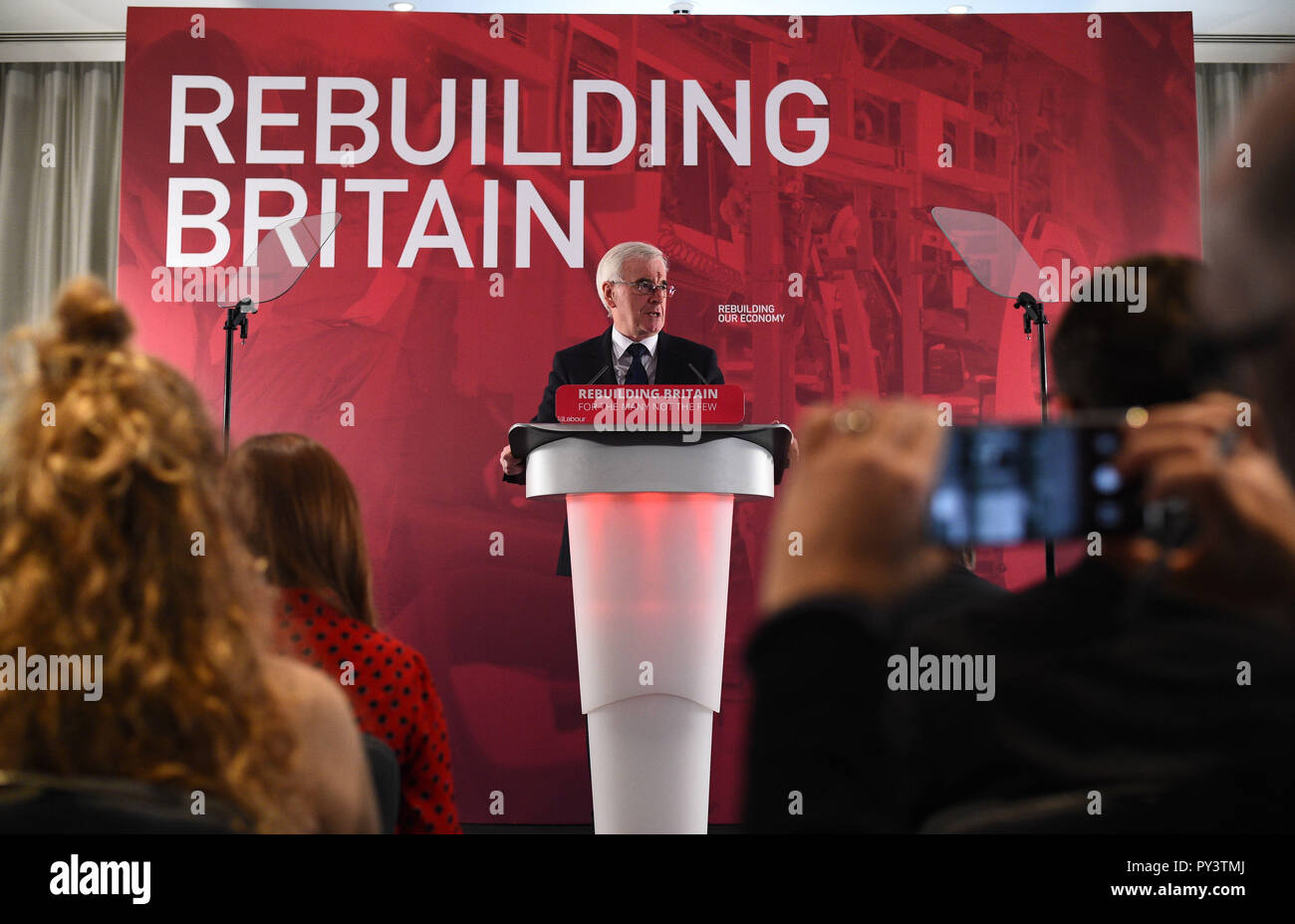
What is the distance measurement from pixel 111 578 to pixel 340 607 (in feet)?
1.67

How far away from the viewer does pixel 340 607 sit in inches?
44.9

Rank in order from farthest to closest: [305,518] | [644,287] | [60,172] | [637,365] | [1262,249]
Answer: [60,172] → [644,287] → [637,365] → [305,518] → [1262,249]

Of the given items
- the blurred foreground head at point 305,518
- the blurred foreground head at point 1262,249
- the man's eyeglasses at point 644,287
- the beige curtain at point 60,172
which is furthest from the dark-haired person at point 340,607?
the beige curtain at point 60,172

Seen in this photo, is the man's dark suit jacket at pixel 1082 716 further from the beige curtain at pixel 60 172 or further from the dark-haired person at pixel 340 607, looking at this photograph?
the beige curtain at pixel 60 172

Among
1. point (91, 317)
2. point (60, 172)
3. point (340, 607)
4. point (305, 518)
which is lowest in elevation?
point (340, 607)

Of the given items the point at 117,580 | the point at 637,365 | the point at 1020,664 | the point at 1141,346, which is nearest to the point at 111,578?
the point at 117,580

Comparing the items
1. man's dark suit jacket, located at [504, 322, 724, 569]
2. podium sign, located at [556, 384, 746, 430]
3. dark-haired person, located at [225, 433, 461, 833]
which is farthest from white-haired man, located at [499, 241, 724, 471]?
dark-haired person, located at [225, 433, 461, 833]

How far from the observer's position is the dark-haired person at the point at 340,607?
3.59ft

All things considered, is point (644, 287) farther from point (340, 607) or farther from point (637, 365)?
point (340, 607)

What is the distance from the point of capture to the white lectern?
5.23 feet

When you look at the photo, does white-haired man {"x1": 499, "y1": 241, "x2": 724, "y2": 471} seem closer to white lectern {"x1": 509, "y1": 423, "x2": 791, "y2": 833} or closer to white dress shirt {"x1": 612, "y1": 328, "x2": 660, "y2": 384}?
white dress shirt {"x1": 612, "y1": 328, "x2": 660, "y2": 384}

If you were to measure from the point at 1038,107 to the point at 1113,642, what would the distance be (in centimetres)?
310

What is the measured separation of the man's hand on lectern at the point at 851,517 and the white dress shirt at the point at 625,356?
227 cm

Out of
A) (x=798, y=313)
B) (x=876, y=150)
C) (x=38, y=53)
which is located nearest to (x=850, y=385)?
(x=798, y=313)
